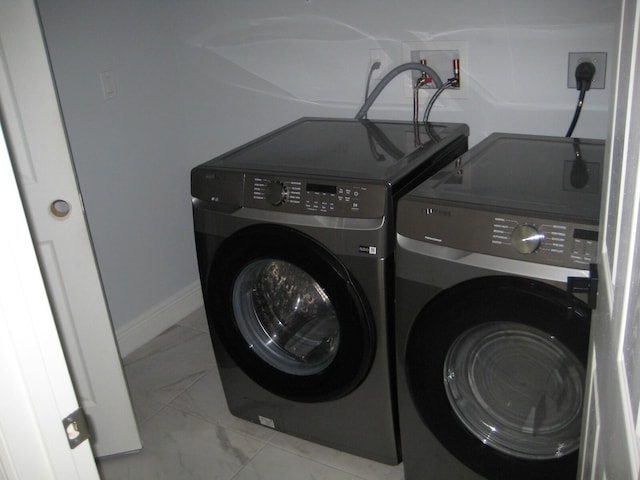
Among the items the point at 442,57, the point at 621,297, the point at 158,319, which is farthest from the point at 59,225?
the point at 621,297

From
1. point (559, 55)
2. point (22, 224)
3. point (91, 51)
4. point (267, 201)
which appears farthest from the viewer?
point (91, 51)

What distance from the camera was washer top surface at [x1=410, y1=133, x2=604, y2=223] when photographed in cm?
139

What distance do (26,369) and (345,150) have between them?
125 cm

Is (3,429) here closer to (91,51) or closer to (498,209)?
(498,209)

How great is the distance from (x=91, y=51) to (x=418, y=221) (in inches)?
54.6

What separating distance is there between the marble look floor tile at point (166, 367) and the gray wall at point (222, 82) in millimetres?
167

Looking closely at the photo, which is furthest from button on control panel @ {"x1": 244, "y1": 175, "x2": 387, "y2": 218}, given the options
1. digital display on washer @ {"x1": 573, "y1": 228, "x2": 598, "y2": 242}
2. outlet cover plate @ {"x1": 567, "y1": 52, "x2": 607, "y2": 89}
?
outlet cover plate @ {"x1": 567, "y1": 52, "x2": 607, "y2": 89}

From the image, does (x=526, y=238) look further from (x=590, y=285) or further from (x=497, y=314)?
(x=590, y=285)

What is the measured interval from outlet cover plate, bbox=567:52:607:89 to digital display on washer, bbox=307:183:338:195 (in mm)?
779

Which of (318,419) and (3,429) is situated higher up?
(3,429)

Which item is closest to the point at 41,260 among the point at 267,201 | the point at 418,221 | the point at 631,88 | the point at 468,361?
the point at 267,201

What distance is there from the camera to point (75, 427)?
2.68 ft

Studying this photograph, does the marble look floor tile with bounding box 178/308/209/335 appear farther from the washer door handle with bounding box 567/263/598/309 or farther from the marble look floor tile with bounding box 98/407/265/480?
the washer door handle with bounding box 567/263/598/309

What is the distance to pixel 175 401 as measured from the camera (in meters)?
2.25
